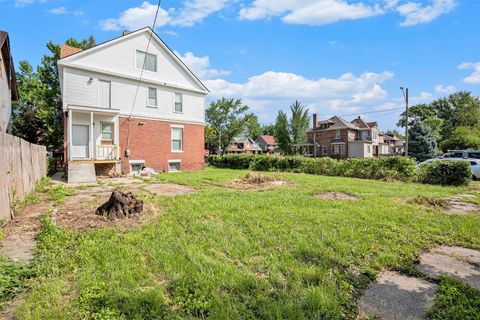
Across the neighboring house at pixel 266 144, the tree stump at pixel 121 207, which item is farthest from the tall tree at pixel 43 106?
the neighboring house at pixel 266 144

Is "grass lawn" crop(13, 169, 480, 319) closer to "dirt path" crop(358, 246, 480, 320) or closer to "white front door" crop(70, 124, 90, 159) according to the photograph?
"dirt path" crop(358, 246, 480, 320)

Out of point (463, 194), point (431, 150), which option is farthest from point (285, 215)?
point (431, 150)

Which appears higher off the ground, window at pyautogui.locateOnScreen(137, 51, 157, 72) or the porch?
window at pyautogui.locateOnScreen(137, 51, 157, 72)

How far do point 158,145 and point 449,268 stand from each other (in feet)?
53.4

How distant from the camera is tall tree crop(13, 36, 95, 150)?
24086mm

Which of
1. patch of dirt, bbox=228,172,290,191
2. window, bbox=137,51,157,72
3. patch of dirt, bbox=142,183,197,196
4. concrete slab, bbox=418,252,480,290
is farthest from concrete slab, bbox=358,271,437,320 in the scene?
window, bbox=137,51,157,72

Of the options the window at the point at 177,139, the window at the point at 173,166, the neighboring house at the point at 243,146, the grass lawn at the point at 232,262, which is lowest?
the grass lawn at the point at 232,262

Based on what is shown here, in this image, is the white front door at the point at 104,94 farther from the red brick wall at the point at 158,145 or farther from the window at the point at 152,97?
the window at the point at 152,97

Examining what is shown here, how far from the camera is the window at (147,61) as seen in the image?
17.0 m

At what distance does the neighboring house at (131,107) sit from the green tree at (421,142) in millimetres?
26273

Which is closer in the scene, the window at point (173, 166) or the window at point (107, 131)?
the window at point (107, 131)

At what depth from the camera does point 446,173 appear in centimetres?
1202

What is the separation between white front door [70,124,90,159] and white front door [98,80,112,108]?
160 cm

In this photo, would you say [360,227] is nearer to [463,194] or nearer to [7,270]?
[7,270]
